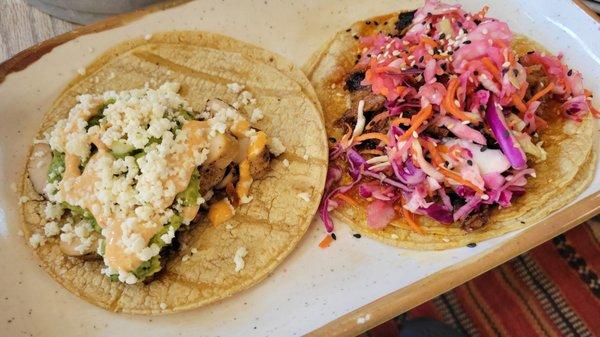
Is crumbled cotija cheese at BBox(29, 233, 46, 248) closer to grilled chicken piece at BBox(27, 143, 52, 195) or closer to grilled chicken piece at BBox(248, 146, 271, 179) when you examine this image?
grilled chicken piece at BBox(27, 143, 52, 195)

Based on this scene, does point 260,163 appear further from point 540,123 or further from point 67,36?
point 540,123

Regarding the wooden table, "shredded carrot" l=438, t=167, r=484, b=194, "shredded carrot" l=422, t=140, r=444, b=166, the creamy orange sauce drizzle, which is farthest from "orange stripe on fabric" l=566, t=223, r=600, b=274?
the wooden table

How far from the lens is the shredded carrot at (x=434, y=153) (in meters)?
2.28

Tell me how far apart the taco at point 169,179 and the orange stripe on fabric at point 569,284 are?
1345 mm

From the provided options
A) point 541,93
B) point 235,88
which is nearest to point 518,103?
point 541,93

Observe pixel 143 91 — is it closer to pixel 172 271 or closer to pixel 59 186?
pixel 59 186

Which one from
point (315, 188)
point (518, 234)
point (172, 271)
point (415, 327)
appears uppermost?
point (518, 234)

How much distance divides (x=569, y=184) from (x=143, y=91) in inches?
71.2

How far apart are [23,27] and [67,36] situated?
57 cm

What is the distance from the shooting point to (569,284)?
2855 millimetres

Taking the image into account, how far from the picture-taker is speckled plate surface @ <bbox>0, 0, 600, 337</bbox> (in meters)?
2.14

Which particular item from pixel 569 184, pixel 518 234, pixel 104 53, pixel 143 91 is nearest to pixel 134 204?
pixel 143 91

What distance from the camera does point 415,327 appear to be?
2.78 m

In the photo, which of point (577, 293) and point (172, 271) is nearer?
point (172, 271)
